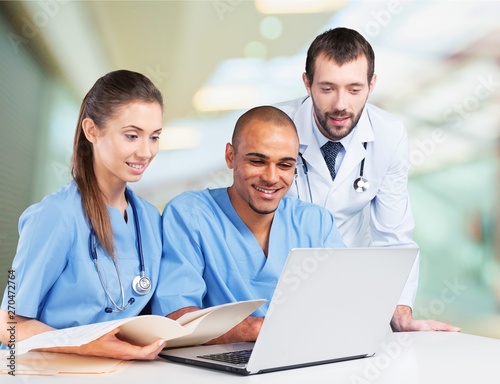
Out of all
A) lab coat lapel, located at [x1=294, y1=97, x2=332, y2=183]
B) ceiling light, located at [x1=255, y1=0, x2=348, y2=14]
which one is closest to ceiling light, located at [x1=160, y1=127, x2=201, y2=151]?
ceiling light, located at [x1=255, y1=0, x2=348, y2=14]

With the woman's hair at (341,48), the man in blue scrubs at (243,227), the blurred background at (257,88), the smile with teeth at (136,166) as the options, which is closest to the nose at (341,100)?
the woman's hair at (341,48)

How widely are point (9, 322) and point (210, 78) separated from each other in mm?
2520

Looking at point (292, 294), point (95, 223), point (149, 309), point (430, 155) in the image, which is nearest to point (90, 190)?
point (95, 223)

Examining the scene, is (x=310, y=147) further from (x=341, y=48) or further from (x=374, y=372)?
(x=374, y=372)

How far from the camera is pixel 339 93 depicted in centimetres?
245

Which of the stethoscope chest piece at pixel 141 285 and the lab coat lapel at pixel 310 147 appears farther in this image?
the lab coat lapel at pixel 310 147

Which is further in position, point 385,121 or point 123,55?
point 123,55

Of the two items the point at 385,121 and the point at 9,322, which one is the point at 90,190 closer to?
the point at 9,322

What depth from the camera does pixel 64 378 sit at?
1.17 meters

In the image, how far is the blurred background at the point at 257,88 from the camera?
3.76 metres

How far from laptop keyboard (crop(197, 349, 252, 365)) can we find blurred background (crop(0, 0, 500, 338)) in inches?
93.5

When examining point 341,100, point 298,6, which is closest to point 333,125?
point 341,100

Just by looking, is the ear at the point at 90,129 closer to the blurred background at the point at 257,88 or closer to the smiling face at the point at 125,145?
the smiling face at the point at 125,145

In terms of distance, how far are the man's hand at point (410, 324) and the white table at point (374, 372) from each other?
319 millimetres
